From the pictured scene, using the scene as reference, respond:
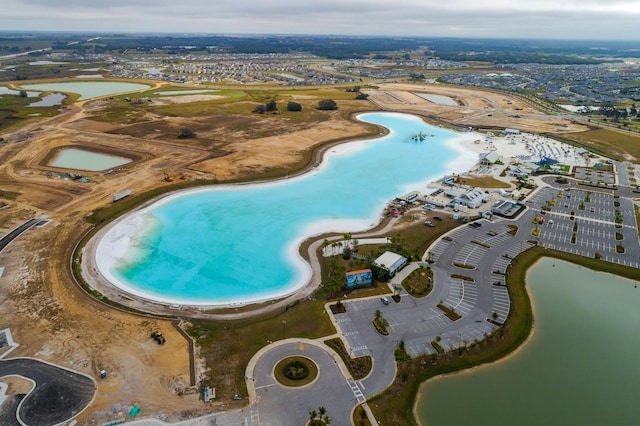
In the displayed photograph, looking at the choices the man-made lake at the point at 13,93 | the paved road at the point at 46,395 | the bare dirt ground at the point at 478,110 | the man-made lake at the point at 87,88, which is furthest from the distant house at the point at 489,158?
the man-made lake at the point at 13,93

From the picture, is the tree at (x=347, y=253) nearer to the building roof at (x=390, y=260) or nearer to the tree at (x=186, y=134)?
the building roof at (x=390, y=260)

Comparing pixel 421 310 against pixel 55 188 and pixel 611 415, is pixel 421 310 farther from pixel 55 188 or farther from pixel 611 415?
pixel 55 188

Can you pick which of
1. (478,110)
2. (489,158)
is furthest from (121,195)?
(478,110)

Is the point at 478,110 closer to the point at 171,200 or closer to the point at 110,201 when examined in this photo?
the point at 171,200

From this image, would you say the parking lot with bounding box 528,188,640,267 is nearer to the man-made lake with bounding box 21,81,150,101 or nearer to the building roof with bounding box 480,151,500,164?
the building roof with bounding box 480,151,500,164

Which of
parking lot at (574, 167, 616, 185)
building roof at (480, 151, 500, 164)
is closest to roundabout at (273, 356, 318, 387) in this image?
building roof at (480, 151, 500, 164)

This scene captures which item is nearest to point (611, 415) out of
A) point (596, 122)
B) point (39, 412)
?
point (39, 412)
